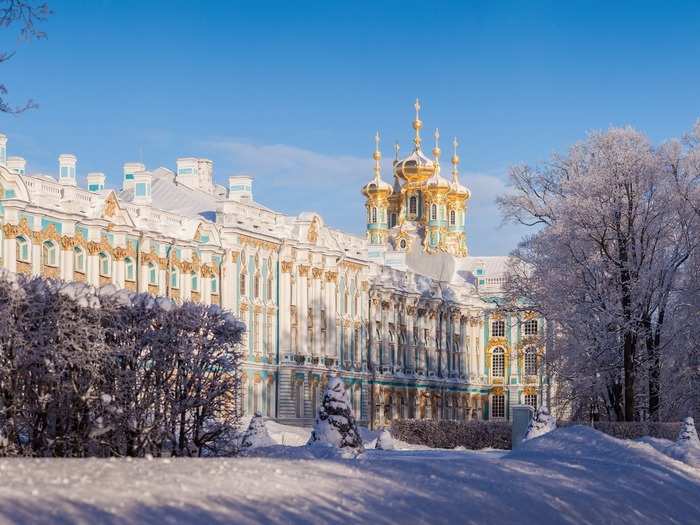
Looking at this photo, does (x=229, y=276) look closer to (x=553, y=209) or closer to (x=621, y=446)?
(x=553, y=209)

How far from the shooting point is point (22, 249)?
5097cm

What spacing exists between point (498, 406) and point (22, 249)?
56659 mm

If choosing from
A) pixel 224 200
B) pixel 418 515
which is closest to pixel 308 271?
pixel 224 200

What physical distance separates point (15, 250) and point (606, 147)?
64.6ft

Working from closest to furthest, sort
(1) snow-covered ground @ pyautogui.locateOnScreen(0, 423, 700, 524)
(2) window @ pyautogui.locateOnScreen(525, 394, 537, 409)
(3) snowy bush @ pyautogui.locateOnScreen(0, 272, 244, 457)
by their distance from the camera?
(1) snow-covered ground @ pyautogui.locateOnScreen(0, 423, 700, 524) → (3) snowy bush @ pyautogui.locateOnScreen(0, 272, 244, 457) → (2) window @ pyautogui.locateOnScreen(525, 394, 537, 409)

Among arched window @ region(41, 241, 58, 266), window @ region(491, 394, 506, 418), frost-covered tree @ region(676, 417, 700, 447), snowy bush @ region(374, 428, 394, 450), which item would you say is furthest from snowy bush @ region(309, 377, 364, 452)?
window @ region(491, 394, 506, 418)

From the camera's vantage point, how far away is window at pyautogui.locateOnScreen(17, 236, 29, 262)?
50719 millimetres

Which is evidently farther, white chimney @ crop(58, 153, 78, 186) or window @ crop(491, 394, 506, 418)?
window @ crop(491, 394, 506, 418)

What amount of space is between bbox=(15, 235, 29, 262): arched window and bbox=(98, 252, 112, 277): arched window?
507 centimetres

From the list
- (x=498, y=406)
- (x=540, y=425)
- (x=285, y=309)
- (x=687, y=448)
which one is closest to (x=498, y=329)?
(x=498, y=406)

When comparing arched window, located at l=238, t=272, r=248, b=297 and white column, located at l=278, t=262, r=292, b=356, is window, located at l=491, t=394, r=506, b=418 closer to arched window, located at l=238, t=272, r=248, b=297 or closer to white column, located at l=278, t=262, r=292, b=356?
white column, located at l=278, t=262, r=292, b=356

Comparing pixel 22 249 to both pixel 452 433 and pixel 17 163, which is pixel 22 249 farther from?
pixel 452 433

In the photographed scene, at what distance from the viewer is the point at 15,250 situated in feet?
165

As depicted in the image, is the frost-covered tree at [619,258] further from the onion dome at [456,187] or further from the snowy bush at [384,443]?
the onion dome at [456,187]
